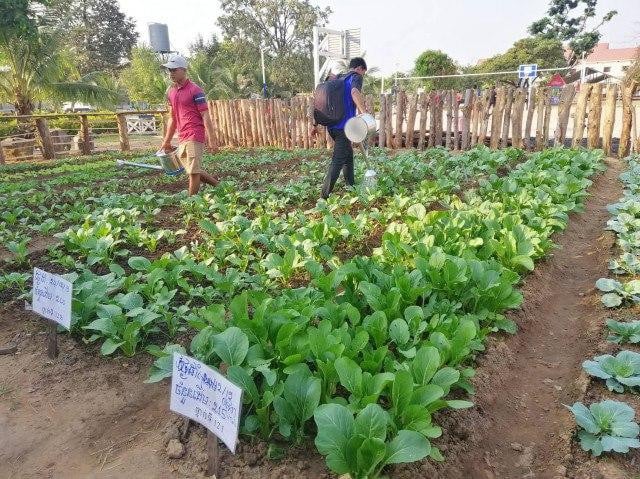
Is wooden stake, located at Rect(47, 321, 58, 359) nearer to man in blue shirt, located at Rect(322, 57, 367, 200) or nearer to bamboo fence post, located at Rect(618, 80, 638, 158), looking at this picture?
man in blue shirt, located at Rect(322, 57, 367, 200)

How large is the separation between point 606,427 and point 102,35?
182ft

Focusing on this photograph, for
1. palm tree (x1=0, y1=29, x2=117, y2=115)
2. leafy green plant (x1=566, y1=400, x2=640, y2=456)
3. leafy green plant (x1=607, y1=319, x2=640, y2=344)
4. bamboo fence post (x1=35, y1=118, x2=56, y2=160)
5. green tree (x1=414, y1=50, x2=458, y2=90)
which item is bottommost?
leafy green plant (x1=566, y1=400, x2=640, y2=456)

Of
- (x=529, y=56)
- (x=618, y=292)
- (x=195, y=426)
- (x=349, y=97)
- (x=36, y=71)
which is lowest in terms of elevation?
(x=195, y=426)

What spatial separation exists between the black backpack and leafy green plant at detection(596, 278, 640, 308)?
3614mm

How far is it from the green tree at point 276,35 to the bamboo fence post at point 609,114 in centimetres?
3047

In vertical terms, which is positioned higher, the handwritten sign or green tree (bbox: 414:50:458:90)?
green tree (bbox: 414:50:458:90)

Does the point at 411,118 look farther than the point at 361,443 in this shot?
Yes

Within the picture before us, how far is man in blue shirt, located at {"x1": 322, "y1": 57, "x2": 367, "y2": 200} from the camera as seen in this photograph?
226 inches

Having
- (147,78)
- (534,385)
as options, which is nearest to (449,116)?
(534,385)

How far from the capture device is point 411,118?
1170 cm

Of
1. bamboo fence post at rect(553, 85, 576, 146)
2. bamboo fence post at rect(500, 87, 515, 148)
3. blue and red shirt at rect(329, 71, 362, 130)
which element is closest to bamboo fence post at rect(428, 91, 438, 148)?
bamboo fence post at rect(500, 87, 515, 148)

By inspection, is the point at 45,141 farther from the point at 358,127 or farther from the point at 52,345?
the point at 52,345

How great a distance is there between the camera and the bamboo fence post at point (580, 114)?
9.49 m

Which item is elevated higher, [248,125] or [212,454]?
[248,125]
